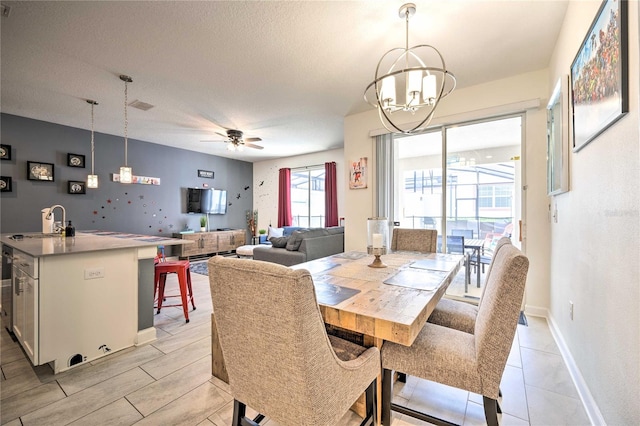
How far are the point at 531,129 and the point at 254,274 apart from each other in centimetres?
350

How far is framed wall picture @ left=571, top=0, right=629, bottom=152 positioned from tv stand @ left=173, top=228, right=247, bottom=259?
6.18 metres

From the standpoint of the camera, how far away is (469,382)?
1.14 metres

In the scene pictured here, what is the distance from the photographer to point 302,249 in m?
4.00

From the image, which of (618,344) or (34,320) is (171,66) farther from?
(618,344)

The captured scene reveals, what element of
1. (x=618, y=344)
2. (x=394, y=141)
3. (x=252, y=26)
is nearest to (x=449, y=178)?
(x=394, y=141)

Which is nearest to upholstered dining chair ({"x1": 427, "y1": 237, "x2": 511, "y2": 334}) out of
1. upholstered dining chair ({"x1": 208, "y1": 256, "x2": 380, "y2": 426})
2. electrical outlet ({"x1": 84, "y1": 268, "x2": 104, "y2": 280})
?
upholstered dining chair ({"x1": 208, "y1": 256, "x2": 380, "y2": 426})

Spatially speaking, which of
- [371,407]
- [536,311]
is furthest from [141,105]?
[536,311]

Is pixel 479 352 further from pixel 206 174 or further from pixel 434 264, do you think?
pixel 206 174

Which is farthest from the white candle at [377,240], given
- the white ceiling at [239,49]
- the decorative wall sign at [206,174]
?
the decorative wall sign at [206,174]

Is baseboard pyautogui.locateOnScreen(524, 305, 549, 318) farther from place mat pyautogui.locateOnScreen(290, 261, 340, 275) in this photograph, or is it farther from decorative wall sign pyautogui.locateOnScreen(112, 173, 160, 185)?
decorative wall sign pyautogui.locateOnScreen(112, 173, 160, 185)

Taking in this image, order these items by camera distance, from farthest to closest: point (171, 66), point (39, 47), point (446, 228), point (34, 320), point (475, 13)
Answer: point (446, 228) < point (171, 66) < point (39, 47) < point (475, 13) < point (34, 320)

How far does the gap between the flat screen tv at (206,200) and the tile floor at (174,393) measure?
441 centimetres

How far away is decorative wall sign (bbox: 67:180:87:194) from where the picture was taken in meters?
A: 4.66

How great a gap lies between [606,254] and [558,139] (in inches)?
56.1
